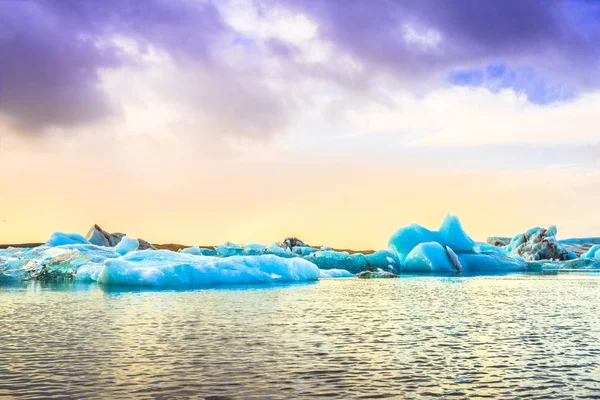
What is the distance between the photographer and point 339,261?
178 feet

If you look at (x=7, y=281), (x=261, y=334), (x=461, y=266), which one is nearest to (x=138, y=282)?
(x=7, y=281)

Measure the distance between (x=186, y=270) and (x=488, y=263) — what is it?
41.8m

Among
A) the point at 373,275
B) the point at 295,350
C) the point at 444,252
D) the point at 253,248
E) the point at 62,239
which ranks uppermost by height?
the point at 62,239

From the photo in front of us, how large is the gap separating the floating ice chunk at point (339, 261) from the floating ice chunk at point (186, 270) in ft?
40.9

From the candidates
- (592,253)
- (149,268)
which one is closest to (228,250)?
(149,268)

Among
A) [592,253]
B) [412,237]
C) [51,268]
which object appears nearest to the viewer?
[51,268]

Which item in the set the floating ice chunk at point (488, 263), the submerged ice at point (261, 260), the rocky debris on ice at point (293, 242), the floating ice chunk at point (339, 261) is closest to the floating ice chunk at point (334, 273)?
the submerged ice at point (261, 260)

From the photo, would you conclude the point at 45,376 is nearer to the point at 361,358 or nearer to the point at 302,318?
the point at 361,358

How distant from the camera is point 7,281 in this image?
41.5m

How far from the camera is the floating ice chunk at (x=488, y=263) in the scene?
65.9 metres

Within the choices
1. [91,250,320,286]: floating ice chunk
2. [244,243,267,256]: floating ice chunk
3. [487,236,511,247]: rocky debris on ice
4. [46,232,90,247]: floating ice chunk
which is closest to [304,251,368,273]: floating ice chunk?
[244,243,267,256]: floating ice chunk

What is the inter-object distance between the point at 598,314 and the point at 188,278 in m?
22.1

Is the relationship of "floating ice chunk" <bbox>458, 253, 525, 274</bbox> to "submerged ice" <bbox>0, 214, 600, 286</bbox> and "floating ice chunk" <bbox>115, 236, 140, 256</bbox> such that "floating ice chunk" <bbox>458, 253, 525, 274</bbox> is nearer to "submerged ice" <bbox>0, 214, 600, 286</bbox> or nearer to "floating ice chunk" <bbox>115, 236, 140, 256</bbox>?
"submerged ice" <bbox>0, 214, 600, 286</bbox>

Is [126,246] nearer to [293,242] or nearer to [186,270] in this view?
[186,270]
